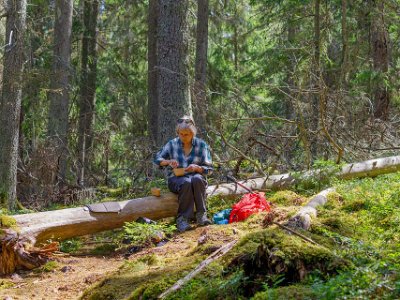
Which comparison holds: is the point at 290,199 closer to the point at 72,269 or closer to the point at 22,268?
the point at 72,269

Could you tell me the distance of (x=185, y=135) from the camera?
810 centimetres

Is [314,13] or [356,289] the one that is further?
[314,13]

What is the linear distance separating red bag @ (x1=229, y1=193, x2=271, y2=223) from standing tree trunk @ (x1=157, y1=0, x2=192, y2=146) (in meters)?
3.23

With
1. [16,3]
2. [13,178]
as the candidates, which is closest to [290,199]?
[13,178]

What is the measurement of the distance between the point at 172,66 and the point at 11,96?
3.21m

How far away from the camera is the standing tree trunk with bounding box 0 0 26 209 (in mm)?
10688

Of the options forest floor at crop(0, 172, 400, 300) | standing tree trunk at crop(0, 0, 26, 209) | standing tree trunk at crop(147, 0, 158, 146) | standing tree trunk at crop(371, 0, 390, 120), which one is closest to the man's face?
forest floor at crop(0, 172, 400, 300)

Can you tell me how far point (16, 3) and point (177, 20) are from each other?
3.08m

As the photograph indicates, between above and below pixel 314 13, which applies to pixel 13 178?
below

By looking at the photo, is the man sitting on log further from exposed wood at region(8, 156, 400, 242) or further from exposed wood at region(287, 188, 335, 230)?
exposed wood at region(287, 188, 335, 230)

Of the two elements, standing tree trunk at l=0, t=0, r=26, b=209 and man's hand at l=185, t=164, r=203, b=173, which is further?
standing tree trunk at l=0, t=0, r=26, b=209

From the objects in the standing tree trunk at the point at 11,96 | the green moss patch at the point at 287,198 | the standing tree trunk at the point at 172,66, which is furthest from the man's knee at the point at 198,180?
the standing tree trunk at the point at 11,96

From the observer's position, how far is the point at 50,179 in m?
11.8

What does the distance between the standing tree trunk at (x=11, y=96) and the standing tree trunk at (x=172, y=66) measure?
2.71 meters
